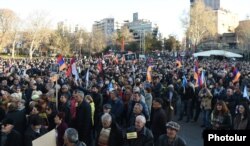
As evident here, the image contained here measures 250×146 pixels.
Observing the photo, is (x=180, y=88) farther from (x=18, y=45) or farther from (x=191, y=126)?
(x=18, y=45)

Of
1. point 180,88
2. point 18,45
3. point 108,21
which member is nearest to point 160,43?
point 18,45

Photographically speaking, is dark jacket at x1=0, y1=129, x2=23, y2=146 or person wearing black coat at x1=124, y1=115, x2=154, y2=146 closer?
dark jacket at x1=0, y1=129, x2=23, y2=146

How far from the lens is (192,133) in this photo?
41.5 feet

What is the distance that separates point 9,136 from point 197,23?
262 feet

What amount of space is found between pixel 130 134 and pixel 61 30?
81400 mm

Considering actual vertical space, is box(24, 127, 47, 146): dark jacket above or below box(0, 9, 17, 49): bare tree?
below

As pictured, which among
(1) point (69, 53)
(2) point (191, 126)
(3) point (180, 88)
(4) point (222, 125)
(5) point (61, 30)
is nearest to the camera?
(4) point (222, 125)

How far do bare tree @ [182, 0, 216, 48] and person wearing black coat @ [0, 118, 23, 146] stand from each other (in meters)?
79.2

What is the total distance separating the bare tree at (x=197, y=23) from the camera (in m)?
84.0

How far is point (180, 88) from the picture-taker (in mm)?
16062

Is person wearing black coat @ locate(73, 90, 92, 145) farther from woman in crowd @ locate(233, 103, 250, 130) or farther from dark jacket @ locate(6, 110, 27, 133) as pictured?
woman in crowd @ locate(233, 103, 250, 130)

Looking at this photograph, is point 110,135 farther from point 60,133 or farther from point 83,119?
point 83,119

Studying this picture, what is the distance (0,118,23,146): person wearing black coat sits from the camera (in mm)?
6625

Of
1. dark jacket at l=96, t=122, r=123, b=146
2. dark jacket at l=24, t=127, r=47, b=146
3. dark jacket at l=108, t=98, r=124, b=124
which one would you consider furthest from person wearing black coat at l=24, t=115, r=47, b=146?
dark jacket at l=108, t=98, r=124, b=124
